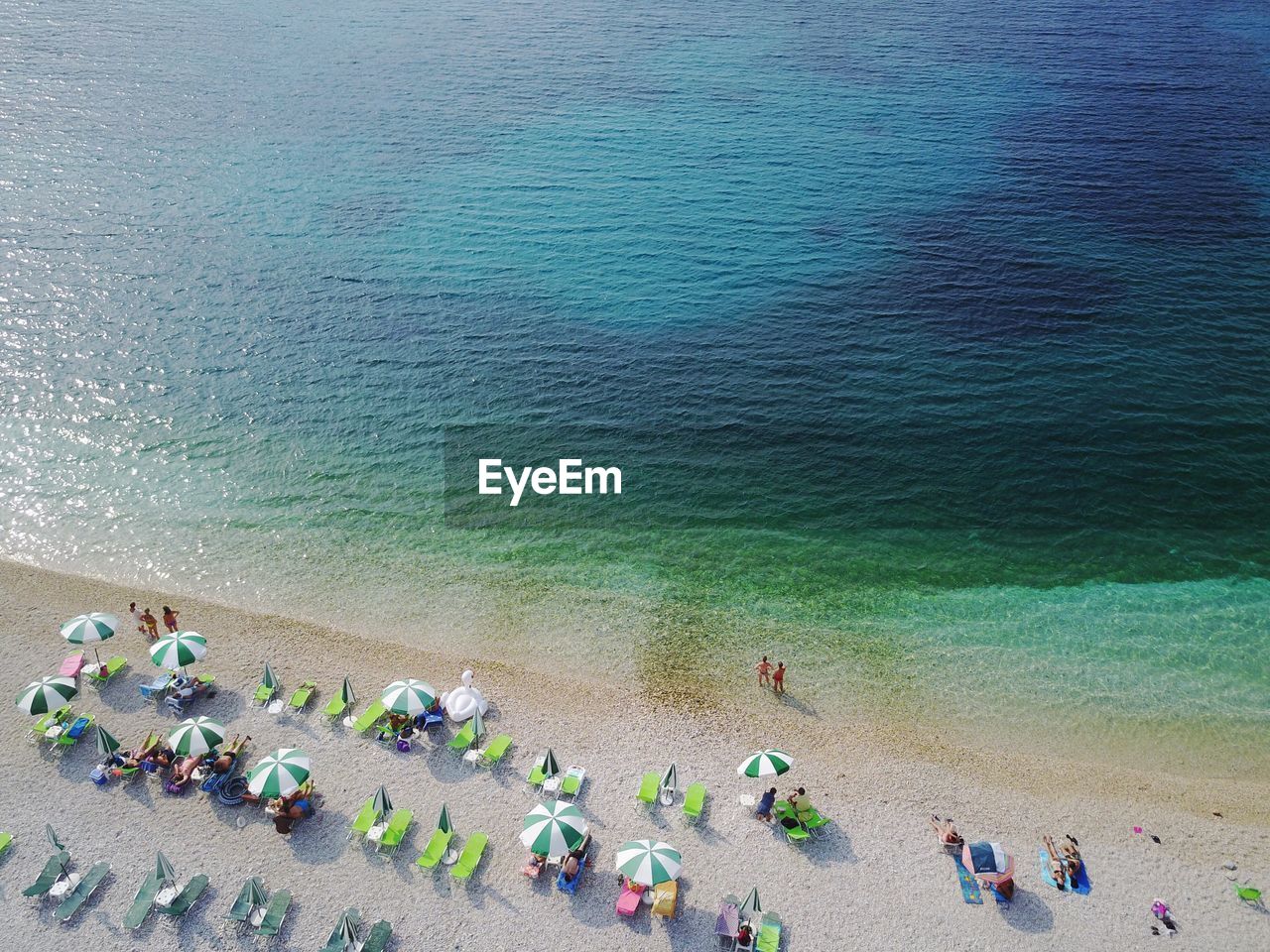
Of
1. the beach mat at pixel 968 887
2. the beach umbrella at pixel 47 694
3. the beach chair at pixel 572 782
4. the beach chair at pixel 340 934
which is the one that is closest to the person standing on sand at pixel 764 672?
the beach chair at pixel 572 782

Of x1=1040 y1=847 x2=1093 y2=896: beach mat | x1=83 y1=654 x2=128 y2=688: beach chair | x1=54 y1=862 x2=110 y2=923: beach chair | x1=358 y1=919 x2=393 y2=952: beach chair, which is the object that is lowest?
x1=54 y1=862 x2=110 y2=923: beach chair

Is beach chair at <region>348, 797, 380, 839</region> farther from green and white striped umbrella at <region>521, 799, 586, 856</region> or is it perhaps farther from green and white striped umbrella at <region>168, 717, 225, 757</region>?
green and white striped umbrella at <region>168, 717, 225, 757</region>

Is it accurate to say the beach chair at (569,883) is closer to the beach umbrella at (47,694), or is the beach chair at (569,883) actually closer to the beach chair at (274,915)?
the beach chair at (274,915)

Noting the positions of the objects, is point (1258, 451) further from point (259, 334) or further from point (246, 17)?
point (246, 17)

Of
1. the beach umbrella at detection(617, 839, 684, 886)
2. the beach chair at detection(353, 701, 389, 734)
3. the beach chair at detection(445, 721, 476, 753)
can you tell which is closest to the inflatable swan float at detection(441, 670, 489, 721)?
the beach chair at detection(445, 721, 476, 753)

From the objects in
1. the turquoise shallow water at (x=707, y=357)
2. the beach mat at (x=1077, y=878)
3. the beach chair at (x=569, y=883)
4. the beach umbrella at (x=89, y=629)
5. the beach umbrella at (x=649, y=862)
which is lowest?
the beach chair at (x=569, y=883)

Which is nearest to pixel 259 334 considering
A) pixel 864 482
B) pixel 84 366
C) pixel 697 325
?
pixel 84 366

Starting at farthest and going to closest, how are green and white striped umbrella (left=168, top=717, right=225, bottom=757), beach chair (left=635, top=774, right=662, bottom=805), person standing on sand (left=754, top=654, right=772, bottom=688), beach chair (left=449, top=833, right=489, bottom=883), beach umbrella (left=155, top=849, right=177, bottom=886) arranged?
person standing on sand (left=754, top=654, right=772, bottom=688), beach chair (left=635, top=774, right=662, bottom=805), green and white striped umbrella (left=168, top=717, right=225, bottom=757), beach chair (left=449, top=833, right=489, bottom=883), beach umbrella (left=155, top=849, right=177, bottom=886)
